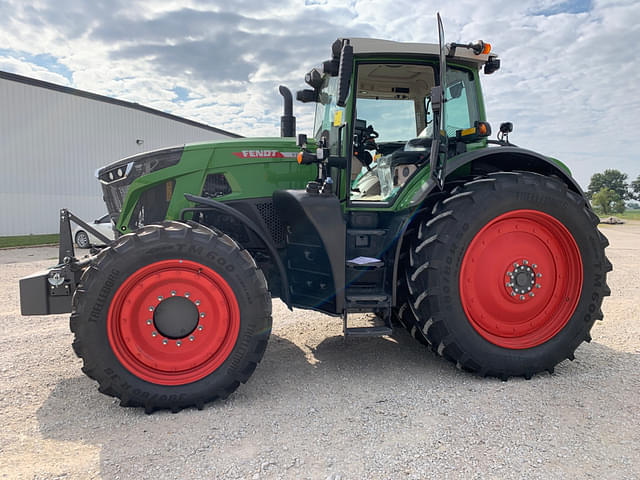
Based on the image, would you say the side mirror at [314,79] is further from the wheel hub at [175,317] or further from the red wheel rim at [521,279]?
the wheel hub at [175,317]

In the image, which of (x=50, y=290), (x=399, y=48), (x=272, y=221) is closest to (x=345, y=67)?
(x=399, y=48)

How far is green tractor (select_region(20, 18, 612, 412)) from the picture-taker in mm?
3006

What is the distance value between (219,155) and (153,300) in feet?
4.66

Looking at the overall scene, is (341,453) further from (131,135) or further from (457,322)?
(131,135)

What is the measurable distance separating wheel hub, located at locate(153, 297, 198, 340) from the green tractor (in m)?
0.01

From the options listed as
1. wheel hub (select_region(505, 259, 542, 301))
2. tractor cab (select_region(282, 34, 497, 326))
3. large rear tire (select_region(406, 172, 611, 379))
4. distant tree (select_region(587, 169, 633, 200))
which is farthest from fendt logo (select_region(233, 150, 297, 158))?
distant tree (select_region(587, 169, 633, 200))

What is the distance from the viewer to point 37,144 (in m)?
17.4

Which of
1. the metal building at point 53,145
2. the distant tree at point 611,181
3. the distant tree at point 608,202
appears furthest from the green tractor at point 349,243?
the distant tree at point 611,181

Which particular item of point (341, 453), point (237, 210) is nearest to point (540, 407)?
point (341, 453)

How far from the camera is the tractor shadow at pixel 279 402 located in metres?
2.45

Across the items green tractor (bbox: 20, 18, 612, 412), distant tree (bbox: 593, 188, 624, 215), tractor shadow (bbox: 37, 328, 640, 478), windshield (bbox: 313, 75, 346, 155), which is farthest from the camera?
distant tree (bbox: 593, 188, 624, 215)

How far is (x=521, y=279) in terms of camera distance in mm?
3529

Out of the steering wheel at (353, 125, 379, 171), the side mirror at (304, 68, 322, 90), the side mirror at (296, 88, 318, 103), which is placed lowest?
the steering wheel at (353, 125, 379, 171)

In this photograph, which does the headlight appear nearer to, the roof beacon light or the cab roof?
the cab roof
